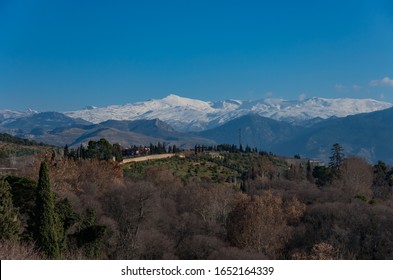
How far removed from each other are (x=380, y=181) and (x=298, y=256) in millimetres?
39570

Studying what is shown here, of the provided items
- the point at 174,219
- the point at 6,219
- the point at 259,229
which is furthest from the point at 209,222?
the point at 6,219

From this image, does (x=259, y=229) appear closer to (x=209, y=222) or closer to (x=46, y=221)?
(x=209, y=222)

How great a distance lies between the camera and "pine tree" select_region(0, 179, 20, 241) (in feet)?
55.9

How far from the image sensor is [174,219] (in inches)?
1379

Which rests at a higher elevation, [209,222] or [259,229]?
[259,229]

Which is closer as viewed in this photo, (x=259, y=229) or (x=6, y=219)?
(x=6, y=219)

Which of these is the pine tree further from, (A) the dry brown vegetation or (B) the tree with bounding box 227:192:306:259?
(B) the tree with bounding box 227:192:306:259

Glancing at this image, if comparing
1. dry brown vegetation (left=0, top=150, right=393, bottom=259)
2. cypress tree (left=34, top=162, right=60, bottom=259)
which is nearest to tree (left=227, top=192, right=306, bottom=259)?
dry brown vegetation (left=0, top=150, right=393, bottom=259)

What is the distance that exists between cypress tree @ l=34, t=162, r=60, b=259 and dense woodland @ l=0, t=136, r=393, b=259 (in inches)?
1.5

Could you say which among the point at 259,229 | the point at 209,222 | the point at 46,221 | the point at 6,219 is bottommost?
the point at 209,222

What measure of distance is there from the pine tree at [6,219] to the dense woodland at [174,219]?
0.04 meters

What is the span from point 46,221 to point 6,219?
5.21 feet

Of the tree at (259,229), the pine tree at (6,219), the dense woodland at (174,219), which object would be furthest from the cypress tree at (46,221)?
the tree at (259,229)

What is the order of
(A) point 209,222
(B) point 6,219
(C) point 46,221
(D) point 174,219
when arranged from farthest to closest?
(D) point 174,219 < (A) point 209,222 < (C) point 46,221 < (B) point 6,219
